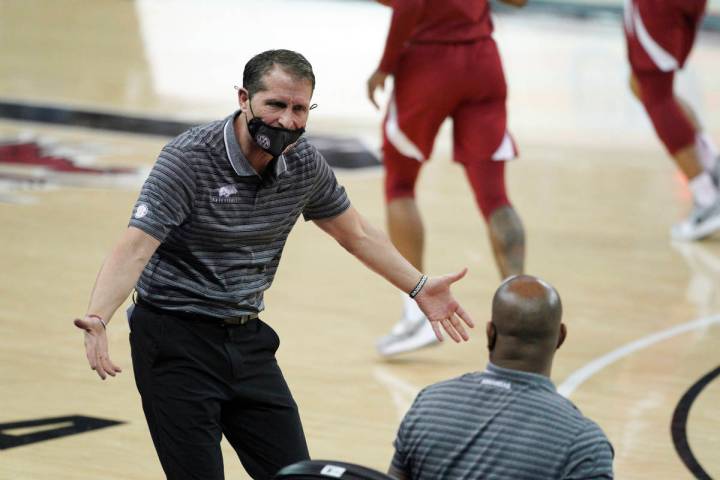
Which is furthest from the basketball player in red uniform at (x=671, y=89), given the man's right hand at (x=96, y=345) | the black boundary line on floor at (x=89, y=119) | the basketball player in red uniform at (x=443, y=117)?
the man's right hand at (x=96, y=345)

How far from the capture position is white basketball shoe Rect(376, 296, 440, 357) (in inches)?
252

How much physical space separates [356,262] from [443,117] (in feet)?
5.47

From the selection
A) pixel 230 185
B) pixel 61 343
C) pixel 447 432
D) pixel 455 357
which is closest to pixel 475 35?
pixel 455 357

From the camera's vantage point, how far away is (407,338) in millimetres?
6457

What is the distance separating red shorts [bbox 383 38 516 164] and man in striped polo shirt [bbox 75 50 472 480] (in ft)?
8.66

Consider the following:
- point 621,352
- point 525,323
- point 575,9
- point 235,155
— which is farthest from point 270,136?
point 575,9

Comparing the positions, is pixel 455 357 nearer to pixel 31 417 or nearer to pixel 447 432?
pixel 31 417

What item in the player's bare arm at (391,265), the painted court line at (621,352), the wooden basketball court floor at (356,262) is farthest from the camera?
the painted court line at (621,352)

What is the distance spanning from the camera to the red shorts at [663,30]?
28.2ft

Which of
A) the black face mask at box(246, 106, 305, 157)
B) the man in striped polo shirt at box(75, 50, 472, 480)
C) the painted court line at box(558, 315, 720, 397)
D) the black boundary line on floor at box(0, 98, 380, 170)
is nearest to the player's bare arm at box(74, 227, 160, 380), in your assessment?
the man in striped polo shirt at box(75, 50, 472, 480)

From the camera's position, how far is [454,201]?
32.2 ft

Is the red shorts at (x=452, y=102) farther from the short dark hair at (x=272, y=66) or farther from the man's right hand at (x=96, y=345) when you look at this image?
the man's right hand at (x=96, y=345)

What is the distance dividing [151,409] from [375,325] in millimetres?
3217

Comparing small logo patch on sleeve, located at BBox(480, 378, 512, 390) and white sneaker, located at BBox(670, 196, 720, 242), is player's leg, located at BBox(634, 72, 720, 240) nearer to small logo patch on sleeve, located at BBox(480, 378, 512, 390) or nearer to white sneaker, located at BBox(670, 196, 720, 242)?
white sneaker, located at BBox(670, 196, 720, 242)
